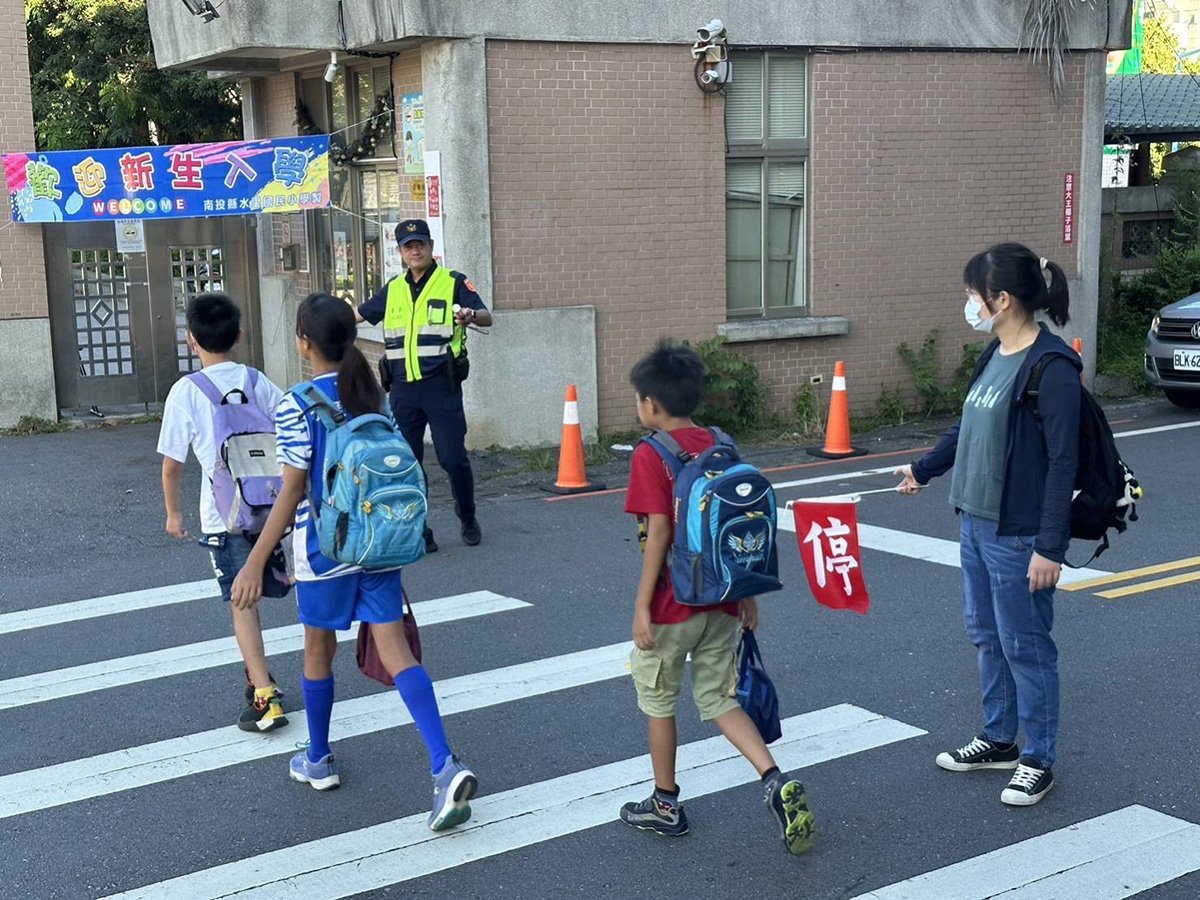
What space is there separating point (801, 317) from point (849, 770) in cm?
903

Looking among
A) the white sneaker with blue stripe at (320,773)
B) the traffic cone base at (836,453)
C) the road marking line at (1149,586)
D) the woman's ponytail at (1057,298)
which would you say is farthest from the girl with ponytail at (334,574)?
the traffic cone base at (836,453)

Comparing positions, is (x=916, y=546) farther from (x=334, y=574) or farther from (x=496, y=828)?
(x=334, y=574)

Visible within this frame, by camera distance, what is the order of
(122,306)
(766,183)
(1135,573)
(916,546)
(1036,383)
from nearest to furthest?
(1036,383) → (1135,573) → (916,546) → (766,183) → (122,306)

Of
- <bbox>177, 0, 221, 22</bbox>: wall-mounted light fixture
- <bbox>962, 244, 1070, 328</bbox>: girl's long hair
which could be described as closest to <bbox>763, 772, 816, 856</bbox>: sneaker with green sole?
<bbox>962, 244, 1070, 328</bbox>: girl's long hair

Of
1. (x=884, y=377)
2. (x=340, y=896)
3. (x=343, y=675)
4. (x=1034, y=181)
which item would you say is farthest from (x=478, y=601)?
(x=1034, y=181)

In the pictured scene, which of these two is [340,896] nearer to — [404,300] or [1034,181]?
[404,300]

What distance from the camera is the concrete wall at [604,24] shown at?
11.9 meters

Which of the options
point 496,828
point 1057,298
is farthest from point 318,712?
point 1057,298

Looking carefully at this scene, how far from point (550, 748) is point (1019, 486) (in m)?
2.09

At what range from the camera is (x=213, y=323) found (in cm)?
A: 567

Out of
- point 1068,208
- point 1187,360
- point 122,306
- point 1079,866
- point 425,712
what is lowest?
point 1079,866

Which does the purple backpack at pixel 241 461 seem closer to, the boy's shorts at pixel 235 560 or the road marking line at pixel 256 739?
the boy's shorts at pixel 235 560

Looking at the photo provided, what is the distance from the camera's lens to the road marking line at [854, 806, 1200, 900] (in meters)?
4.40

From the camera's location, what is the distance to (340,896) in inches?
174
